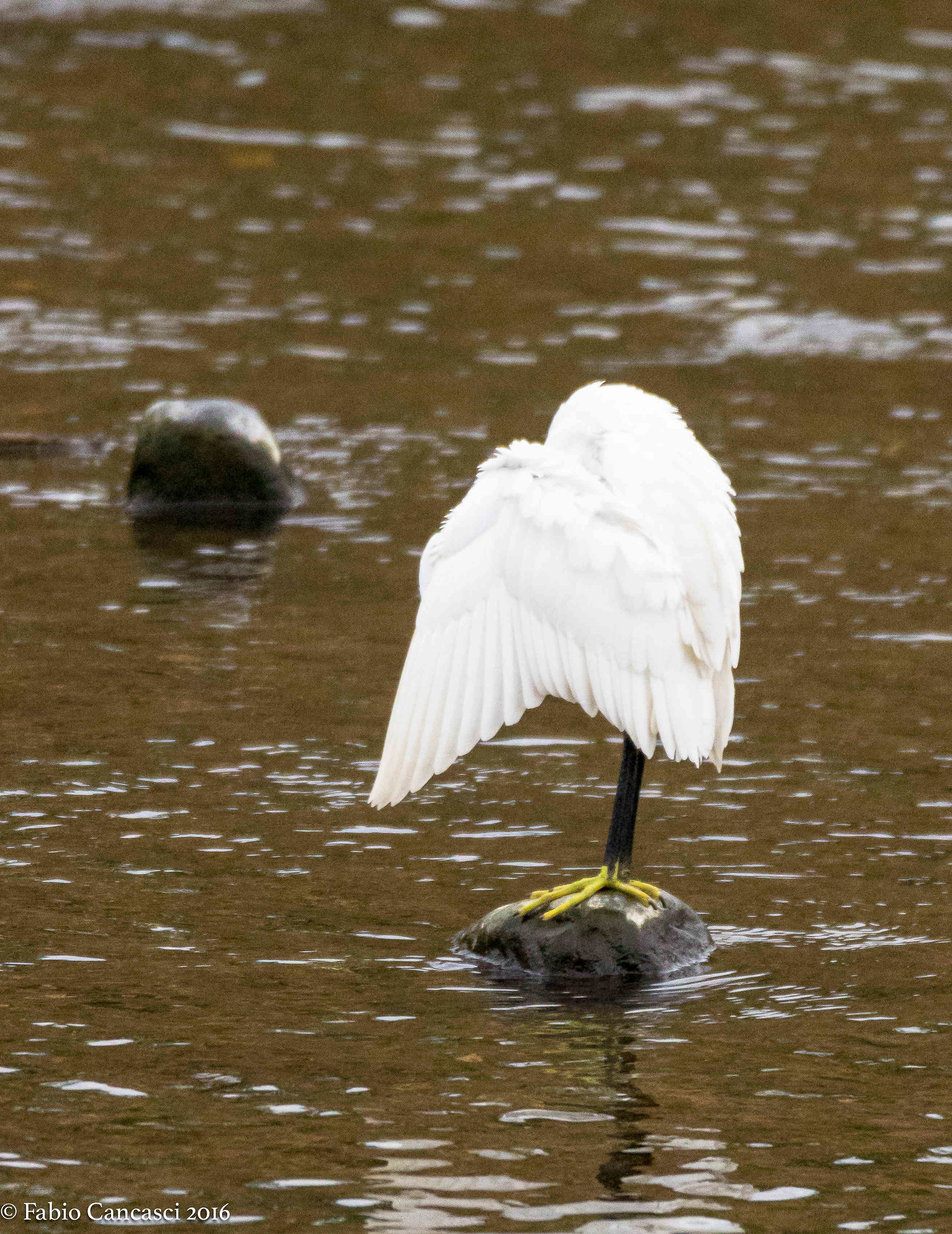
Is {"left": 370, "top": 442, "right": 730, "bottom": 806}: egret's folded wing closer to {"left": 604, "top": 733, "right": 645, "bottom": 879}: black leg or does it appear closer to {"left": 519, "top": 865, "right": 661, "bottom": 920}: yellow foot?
{"left": 604, "top": 733, "right": 645, "bottom": 879}: black leg

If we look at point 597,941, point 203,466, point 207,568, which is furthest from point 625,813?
point 203,466

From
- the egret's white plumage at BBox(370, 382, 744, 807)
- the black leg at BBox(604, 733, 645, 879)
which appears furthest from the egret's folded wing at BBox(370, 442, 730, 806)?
the black leg at BBox(604, 733, 645, 879)

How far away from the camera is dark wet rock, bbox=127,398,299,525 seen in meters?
14.1

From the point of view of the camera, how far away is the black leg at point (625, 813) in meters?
7.66

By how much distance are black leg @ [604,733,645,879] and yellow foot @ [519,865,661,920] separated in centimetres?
3

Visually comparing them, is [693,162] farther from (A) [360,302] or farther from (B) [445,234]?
(A) [360,302]

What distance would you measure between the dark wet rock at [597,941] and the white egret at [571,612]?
386 mm

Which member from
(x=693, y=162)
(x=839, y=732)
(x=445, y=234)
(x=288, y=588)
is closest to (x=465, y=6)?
(x=693, y=162)

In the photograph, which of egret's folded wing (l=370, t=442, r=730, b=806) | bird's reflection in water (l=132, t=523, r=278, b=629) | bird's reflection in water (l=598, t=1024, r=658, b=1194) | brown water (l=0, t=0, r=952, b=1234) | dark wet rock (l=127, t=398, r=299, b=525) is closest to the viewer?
bird's reflection in water (l=598, t=1024, r=658, b=1194)

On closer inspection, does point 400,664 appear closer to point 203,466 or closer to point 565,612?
point 203,466

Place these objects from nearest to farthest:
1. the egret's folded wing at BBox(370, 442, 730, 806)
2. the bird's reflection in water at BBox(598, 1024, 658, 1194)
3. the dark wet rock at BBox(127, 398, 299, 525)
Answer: the bird's reflection in water at BBox(598, 1024, 658, 1194) → the egret's folded wing at BBox(370, 442, 730, 806) → the dark wet rock at BBox(127, 398, 299, 525)

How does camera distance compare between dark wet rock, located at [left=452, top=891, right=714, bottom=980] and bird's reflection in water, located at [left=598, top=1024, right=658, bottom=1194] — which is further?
dark wet rock, located at [left=452, top=891, right=714, bottom=980]

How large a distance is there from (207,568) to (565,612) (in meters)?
5.99

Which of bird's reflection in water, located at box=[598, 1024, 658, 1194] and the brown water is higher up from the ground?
the brown water
